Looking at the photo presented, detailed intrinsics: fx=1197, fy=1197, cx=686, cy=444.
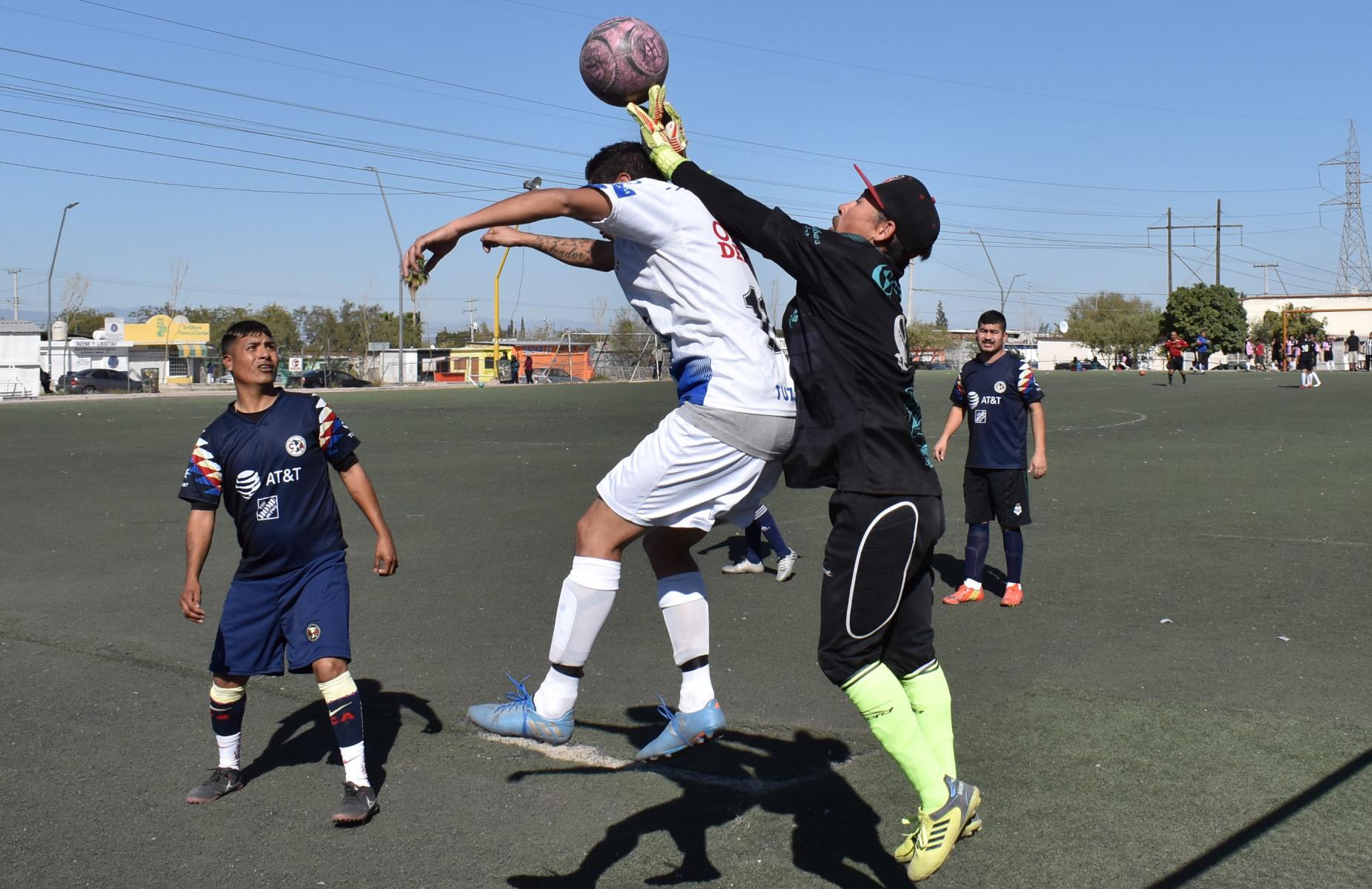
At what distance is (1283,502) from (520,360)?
2949 inches

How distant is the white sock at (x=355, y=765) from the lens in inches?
175

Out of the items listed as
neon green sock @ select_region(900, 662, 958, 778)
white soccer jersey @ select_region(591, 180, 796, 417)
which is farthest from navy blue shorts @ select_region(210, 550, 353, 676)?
neon green sock @ select_region(900, 662, 958, 778)

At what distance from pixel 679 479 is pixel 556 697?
84cm

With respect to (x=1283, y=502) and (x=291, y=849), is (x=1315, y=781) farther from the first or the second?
(x=1283, y=502)

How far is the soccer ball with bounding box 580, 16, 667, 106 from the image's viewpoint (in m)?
4.16

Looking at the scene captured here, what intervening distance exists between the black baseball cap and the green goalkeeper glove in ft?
2.07

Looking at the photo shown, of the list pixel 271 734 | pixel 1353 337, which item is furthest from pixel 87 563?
pixel 1353 337

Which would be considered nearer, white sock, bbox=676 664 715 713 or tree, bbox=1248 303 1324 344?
white sock, bbox=676 664 715 713

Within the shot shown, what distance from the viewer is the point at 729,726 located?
17.7ft

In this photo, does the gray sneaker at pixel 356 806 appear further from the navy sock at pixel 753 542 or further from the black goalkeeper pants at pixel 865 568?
the navy sock at pixel 753 542

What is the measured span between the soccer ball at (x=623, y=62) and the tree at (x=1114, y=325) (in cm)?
11279

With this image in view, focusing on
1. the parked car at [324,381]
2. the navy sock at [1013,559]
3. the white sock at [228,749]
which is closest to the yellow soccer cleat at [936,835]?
the white sock at [228,749]

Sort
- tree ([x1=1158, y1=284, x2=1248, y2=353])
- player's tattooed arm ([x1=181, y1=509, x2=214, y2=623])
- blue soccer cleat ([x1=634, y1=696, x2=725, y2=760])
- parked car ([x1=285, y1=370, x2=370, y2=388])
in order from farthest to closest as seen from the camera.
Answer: tree ([x1=1158, y1=284, x2=1248, y2=353]) < parked car ([x1=285, y1=370, x2=370, y2=388]) < player's tattooed arm ([x1=181, y1=509, x2=214, y2=623]) < blue soccer cleat ([x1=634, y1=696, x2=725, y2=760])

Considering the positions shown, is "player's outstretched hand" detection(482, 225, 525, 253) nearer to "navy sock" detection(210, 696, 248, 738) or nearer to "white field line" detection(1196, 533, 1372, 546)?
"navy sock" detection(210, 696, 248, 738)
